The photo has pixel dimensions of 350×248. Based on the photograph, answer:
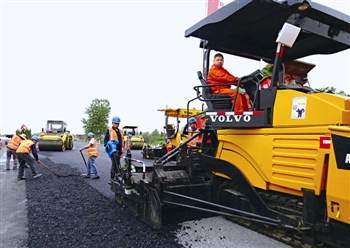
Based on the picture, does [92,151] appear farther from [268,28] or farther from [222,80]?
[268,28]

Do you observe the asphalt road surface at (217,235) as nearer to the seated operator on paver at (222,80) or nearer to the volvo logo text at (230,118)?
the volvo logo text at (230,118)

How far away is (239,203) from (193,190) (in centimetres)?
74

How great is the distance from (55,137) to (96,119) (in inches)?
816

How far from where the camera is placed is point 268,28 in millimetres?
3602

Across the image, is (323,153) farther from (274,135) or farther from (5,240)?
(5,240)

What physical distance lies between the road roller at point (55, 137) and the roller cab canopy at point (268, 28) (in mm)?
16942

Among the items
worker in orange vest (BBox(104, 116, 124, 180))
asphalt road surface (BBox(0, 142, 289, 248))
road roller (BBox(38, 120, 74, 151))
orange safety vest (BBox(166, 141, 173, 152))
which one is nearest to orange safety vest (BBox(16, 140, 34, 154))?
worker in orange vest (BBox(104, 116, 124, 180))

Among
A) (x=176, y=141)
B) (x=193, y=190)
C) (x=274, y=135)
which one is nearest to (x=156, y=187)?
(x=193, y=190)

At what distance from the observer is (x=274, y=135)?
119 inches

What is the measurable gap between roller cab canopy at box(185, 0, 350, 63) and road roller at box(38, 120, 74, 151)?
16.9 m

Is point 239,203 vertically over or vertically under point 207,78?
under

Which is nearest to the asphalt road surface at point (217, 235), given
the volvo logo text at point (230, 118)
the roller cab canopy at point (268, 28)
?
the volvo logo text at point (230, 118)

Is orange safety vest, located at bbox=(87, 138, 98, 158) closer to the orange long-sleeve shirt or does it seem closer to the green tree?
the orange long-sleeve shirt

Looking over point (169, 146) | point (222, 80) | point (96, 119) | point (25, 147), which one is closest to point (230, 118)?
point (222, 80)
